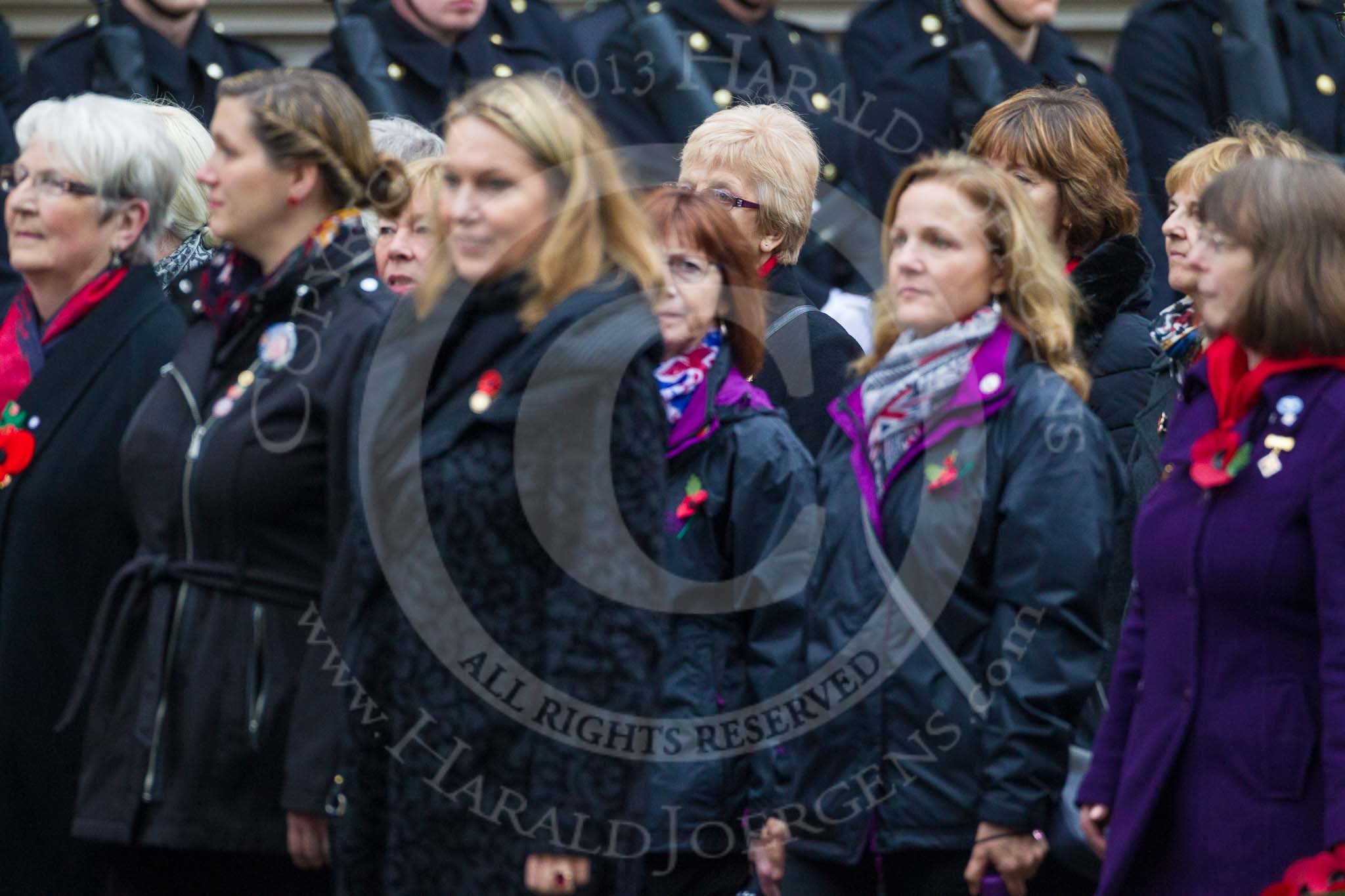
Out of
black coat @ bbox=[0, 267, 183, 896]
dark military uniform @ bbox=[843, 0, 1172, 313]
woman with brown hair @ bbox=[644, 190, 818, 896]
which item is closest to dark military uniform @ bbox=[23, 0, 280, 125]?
dark military uniform @ bbox=[843, 0, 1172, 313]

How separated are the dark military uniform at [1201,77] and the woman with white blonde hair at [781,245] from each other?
2279 mm

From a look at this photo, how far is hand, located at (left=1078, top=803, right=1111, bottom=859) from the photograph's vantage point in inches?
143

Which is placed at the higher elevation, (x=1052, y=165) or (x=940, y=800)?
(x=1052, y=165)

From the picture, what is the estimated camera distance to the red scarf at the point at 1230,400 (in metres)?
3.45

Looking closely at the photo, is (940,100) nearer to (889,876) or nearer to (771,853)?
(771,853)

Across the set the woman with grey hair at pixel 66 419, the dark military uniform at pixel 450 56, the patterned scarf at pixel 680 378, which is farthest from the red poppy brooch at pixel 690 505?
the dark military uniform at pixel 450 56

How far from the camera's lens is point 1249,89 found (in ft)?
21.9

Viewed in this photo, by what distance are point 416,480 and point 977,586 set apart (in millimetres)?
1037

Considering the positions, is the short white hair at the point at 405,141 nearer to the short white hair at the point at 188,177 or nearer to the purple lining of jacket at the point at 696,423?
the short white hair at the point at 188,177

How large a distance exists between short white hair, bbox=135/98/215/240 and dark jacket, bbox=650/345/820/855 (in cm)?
176

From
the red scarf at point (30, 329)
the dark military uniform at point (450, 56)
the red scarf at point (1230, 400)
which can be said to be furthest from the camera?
the dark military uniform at point (450, 56)

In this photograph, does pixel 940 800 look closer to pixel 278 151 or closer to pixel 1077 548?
pixel 1077 548

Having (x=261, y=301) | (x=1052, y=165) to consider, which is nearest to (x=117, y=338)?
(x=261, y=301)

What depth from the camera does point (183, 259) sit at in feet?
17.3
